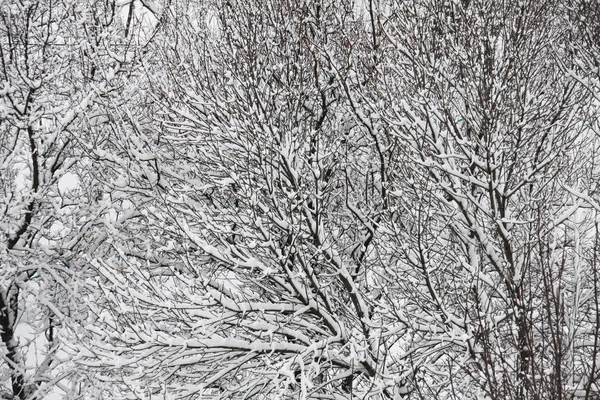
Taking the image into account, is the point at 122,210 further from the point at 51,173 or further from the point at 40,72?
the point at 40,72

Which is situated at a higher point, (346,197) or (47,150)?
(47,150)

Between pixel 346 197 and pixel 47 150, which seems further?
pixel 47 150

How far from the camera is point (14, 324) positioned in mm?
8195

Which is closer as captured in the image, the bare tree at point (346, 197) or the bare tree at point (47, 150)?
the bare tree at point (346, 197)

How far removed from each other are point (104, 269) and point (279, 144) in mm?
2344

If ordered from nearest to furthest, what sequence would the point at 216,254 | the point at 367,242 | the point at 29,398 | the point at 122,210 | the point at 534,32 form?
the point at 216,254, the point at 534,32, the point at 367,242, the point at 29,398, the point at 122,210

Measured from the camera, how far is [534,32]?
5.92m

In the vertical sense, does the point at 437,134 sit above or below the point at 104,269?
above

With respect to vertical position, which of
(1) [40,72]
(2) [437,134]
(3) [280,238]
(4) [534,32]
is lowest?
(3) [280,238]

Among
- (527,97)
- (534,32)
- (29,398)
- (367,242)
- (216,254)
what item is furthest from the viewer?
(29,398)

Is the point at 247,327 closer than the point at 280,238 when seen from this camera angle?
Yes

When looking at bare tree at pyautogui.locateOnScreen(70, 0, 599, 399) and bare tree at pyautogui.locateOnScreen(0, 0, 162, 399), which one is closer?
bare tree at pyautogui.locateOnScreen(70, 0, 599, 399)

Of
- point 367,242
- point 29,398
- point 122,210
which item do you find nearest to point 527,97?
point 367,242

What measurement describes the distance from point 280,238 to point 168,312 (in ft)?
5.30
